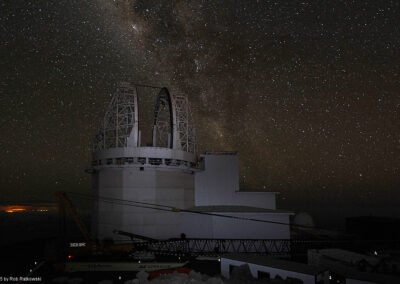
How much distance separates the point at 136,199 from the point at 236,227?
11346 millimetres

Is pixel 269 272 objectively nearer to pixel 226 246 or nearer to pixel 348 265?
pixel 348 265

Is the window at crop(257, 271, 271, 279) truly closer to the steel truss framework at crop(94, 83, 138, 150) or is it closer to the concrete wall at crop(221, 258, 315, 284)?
the concrete wall at crop(221, 258, 315, 284)

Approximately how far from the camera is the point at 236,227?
109 ft

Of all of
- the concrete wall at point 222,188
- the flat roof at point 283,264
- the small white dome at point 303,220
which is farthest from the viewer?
the small white dome at point 303,220

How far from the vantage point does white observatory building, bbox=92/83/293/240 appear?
34094 mm

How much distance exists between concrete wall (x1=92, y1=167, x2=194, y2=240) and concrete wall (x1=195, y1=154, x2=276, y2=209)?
5663 mm

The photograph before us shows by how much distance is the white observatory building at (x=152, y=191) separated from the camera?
34.1m

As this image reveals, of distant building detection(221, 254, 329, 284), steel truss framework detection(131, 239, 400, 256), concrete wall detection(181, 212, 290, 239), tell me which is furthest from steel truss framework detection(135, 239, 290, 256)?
distant building detection(221, 254, 329, 284)

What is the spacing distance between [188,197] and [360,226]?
3115 cm

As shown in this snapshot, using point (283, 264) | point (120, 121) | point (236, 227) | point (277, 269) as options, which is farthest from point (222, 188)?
point (277, 269)

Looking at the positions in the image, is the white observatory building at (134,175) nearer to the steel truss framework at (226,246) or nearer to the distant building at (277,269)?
the steel truss framework at (226,246)

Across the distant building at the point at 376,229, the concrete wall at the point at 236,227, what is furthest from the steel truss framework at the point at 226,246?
the distant building at the point at 376,229

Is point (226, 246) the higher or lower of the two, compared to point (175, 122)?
lower

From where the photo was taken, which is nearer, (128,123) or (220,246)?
(220,246)
